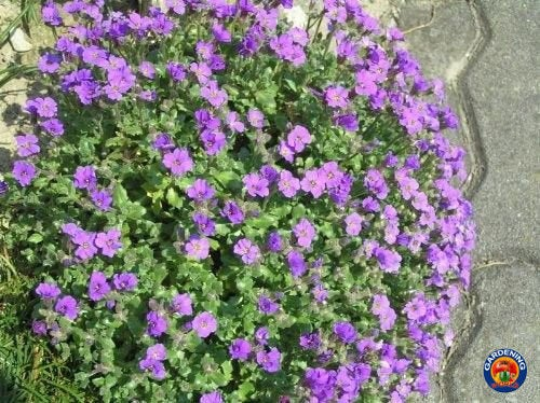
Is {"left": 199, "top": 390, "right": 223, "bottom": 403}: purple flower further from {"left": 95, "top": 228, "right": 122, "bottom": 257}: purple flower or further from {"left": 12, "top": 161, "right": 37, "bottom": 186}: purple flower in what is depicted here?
{"left": 12, "top": 161, "right": 37, "bottom": 186}: purple flower

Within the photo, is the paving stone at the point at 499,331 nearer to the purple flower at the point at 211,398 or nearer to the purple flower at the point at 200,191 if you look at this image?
the purple flower at the point at 211,398

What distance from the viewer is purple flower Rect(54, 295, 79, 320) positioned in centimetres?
288

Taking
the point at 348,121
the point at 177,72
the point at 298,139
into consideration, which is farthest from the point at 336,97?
the point at 177,72

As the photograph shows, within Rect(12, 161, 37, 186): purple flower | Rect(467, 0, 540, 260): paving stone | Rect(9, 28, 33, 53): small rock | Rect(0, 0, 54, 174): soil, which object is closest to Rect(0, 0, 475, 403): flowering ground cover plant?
Rect(12, 161, 37, 186): purple flower

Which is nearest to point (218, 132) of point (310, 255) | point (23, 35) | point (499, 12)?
point (310, 255)

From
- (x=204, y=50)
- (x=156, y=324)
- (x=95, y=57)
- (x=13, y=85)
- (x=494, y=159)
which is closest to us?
(x=156, y=324)

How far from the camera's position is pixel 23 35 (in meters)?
3.84

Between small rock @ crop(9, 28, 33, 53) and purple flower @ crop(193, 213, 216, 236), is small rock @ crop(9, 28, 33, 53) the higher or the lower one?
the higher one

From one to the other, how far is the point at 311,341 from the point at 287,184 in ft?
2.16

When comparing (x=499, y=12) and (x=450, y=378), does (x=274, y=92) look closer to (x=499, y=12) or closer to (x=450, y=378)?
(x=450, y=378)

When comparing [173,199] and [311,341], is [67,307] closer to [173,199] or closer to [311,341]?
[173,199]

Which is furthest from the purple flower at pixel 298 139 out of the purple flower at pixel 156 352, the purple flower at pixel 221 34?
the purple flower at pixel 156 352

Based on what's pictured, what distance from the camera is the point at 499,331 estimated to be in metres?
3.87

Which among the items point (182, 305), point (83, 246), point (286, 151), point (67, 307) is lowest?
point (67, 307)
